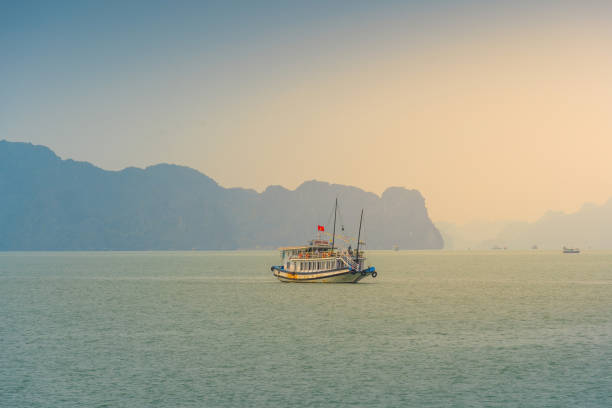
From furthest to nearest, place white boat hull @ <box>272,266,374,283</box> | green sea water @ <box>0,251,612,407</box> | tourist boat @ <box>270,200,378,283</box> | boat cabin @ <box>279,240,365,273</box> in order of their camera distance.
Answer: boat cabin @ <box>279,240,365,273</box>, tourist boat @ <box>270,200,378,283</box>, white boat hull @ <box>272,266,374,283</box>, green sea water @ <box>0,251,612,407</box>

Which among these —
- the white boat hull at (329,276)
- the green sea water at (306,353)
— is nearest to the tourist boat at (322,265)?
the white boat hull at (329,276)

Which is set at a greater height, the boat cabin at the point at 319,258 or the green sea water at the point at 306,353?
the boat cabin at the point at 319,258

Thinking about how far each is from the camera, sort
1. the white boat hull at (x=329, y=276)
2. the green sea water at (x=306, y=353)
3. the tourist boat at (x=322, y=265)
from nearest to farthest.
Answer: the green sea water at (x=306, y=353) → the white boat hull at (x=329, y=276) → the tourist boat at (x=322, y=265)

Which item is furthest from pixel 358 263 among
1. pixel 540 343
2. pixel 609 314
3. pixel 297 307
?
pixel 540 343

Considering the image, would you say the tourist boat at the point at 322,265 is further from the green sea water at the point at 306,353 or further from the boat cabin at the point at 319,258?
the green sea water at the point at 306,353

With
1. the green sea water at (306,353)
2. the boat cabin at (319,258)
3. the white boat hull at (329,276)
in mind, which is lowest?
the green sea water at (306,353)

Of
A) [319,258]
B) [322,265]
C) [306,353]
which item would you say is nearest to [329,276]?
[322,265]

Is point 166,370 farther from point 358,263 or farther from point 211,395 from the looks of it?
point 358,263

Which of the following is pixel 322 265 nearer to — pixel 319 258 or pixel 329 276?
pixel 319 258

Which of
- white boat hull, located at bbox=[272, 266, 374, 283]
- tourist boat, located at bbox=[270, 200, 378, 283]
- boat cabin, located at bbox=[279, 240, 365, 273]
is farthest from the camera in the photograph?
boat cabin, located at bbox=[279, 240, 365, 273]

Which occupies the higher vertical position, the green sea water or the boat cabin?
the boat cabin

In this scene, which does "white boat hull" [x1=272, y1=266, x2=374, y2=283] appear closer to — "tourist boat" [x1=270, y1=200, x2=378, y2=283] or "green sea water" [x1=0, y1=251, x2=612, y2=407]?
"tourist boat" [x1=270, y1=200, x2=378, y2=283]

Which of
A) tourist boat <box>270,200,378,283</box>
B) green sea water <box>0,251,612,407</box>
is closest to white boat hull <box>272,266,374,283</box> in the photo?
tourist boat <box>270,200,378,283</box>

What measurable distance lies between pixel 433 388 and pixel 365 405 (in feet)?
21.6
